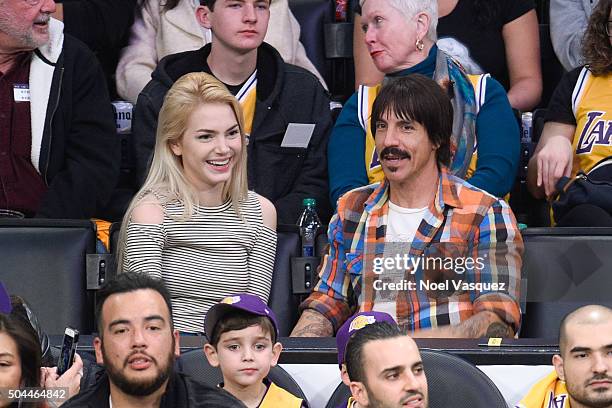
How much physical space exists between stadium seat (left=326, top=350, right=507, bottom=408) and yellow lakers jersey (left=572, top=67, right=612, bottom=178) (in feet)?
4.80

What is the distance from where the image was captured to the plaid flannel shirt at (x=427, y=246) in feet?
14.4

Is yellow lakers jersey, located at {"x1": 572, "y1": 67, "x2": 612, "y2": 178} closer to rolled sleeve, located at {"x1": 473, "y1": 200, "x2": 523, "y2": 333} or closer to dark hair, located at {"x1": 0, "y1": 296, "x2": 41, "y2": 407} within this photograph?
rolled sleeve, located at {"x1": 473, "y1": 200, "x2": 523, "y2": 333}

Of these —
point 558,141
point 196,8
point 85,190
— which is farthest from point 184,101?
point 558,141

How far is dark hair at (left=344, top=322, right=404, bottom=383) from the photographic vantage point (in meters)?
3.64

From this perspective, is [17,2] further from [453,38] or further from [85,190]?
[453,38]

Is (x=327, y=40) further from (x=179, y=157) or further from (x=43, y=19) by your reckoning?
(x=179, y=157)

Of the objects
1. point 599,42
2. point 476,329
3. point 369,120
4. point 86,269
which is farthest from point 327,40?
point 476,329

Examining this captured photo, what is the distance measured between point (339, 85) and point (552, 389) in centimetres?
261

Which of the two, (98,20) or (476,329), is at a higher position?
(98,20)

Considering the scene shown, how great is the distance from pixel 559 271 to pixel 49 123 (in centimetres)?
189

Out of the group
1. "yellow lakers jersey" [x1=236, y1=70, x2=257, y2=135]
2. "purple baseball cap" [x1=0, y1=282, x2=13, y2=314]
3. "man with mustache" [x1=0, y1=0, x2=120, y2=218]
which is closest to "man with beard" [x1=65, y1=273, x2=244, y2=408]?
"purple baseball cap" [x1=0, y1=282, x2=13, y2=314]

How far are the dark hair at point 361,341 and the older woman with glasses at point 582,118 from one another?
57.8 inches

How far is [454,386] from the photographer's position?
389 cm

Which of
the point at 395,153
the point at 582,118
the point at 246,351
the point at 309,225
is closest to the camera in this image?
the point at 246,351
